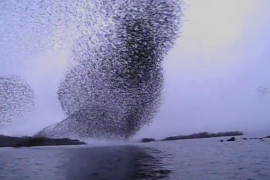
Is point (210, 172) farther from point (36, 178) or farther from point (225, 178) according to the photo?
point (36, 178)

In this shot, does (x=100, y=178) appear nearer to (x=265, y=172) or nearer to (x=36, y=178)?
(x=36, y=178)

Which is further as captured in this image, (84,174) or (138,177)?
(84,174)

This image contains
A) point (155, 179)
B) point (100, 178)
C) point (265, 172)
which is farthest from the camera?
point (265, 172)

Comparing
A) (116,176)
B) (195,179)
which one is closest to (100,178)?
(116,176)

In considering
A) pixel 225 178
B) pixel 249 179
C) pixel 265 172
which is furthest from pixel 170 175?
pixel 265 172

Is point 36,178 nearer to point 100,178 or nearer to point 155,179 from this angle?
point 100,178

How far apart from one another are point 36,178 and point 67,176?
2.12 metres

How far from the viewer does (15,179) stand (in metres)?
22.3

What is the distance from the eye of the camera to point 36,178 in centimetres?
2253

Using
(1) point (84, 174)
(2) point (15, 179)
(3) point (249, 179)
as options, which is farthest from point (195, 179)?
(2) point (15, 179)

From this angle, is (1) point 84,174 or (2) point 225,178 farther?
(1) point 84,174

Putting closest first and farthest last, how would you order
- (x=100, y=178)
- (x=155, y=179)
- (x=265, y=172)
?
(x=155, y=179) < (x=100, y=178) < (x=265, y=172)

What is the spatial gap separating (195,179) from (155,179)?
2.69 metres

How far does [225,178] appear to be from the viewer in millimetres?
20469
